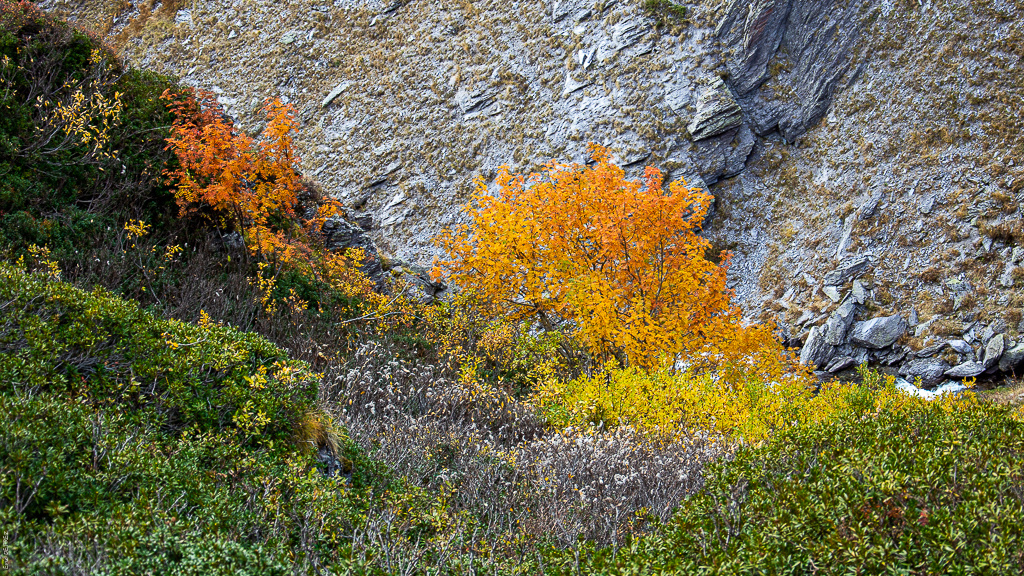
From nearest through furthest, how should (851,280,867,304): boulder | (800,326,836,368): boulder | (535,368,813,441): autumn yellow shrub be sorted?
(535,368,813,441): autumn yellow shrub → (800,326,836,368): boulder → (851,280,867,304): boulder

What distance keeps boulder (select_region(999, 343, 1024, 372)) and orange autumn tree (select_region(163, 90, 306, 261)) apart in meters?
17.3

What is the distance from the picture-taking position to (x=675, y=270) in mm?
12312

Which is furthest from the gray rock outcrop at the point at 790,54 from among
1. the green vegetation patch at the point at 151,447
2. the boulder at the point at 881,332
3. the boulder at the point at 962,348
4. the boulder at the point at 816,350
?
the green vegetation patch at the point at 151,447

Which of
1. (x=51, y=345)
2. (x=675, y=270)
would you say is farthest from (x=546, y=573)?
(x=675, y=270)

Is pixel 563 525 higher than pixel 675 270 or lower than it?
higher

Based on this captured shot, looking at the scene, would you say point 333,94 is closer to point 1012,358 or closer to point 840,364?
point 840,364

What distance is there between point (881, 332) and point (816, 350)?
1.80 m

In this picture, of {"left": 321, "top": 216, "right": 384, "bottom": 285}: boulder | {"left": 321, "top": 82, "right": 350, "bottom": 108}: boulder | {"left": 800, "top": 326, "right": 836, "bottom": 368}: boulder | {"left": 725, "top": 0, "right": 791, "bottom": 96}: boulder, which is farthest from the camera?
{"left": 321, "top": 82, "right": 350, "bottom": 108}: boulder

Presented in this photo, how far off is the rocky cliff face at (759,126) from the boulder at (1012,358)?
0.13 feet

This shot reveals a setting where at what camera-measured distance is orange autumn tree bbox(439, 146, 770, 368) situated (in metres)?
11.6

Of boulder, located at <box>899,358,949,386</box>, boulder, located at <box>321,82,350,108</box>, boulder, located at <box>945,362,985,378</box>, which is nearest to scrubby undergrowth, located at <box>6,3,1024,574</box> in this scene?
boulder, located at <box>899,358,949,386</box>

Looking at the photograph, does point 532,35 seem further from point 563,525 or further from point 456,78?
point 563,525

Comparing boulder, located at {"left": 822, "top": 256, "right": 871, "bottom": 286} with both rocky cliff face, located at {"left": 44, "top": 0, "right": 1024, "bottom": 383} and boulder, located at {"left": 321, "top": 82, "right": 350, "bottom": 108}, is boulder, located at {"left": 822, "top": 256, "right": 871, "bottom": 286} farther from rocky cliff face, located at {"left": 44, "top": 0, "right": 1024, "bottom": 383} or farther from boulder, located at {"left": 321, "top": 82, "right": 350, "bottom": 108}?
boulder, located at {"left": 321, "top": 82, "right": 350, "bottom": 108}

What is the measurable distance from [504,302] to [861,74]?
17864 millimetres
